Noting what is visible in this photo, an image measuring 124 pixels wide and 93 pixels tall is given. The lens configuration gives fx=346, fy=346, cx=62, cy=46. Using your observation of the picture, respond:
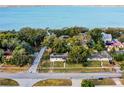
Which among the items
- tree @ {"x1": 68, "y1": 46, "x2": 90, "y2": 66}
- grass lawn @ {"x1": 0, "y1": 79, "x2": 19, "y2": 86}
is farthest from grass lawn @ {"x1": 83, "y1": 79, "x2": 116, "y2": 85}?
grass lawn @ {"x1": 0, "y1": 79, "x2": 19, "y2": 86}

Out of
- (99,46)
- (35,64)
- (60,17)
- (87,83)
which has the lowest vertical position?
(87,83)

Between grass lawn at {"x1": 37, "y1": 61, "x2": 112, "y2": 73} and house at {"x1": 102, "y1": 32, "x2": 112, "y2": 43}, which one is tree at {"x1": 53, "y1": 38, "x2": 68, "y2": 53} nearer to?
grass lawn at {"x1": 37, "y1": 61, "x2": 112, "y2": 73}

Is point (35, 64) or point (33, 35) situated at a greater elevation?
point (33, 35)

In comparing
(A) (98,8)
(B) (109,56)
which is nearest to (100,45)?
(B) (109,56)

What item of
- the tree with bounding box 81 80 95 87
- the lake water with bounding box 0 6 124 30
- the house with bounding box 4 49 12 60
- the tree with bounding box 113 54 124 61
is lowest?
the tree with bounding box 81 80 95 87

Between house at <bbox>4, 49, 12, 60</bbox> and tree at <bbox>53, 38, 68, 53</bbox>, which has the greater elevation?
tree at <bbox>53, 38, 68, 53</bbox>

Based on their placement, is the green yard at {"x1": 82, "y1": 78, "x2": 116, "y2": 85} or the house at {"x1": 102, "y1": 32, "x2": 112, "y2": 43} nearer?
the green yard at {"x1": 82, "y1": 78, "x2": 116, "y2": 85}

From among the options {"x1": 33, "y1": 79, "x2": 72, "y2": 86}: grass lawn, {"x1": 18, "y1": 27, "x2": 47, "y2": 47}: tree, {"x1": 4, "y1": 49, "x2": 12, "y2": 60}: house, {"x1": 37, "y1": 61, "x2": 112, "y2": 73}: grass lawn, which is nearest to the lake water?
{"x1": 18, "y1": 27, "x2": 47, "y2": 47}: tree

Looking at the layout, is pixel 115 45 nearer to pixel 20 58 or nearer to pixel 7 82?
pixel 20 58

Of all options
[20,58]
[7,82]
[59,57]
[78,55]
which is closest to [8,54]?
[20,58]
